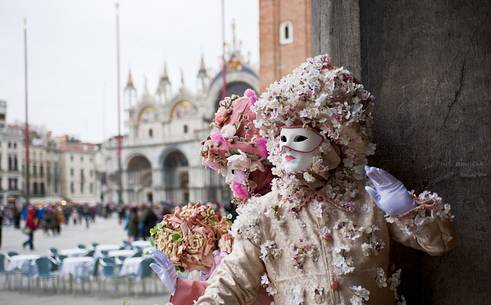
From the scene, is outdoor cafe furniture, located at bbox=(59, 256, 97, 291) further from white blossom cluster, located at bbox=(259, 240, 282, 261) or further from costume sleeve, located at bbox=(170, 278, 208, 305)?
white blossom cluster, located at bbox=(259, 240, 282, 261)

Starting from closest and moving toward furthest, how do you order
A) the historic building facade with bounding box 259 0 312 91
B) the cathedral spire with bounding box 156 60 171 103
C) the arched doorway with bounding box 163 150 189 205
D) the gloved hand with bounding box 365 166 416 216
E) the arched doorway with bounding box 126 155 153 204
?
1. the gloved hand with bounding box 365 166 416 216
2. the historic building facade with bounding box 259 0 312 91
3. the arched doorway with bounding box 163 150 189 205
4. the arched doorway with bounding box 126 155 153 204
5. the cathedral spire with bounding box 156 60 171 103

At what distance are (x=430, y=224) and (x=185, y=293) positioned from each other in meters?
1.07

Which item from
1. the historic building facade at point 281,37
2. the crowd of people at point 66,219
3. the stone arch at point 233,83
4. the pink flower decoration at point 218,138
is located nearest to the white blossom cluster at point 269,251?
the pink flower decoration at point 218,138

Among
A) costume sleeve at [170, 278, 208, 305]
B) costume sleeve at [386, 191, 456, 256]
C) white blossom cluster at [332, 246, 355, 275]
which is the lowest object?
costume sleeve at [170, 278, 208, 305]

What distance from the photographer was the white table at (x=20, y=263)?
11.2 meters

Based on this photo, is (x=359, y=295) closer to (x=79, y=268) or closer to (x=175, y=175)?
(x=79, y=268)

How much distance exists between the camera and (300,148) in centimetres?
215

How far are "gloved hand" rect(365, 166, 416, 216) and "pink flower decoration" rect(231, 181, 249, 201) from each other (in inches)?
36.7

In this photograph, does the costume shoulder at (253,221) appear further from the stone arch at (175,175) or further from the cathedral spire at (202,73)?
the cathedral spire at (202,73)

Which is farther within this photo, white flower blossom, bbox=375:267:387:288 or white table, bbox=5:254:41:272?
white table, bbox=5:254:41:272

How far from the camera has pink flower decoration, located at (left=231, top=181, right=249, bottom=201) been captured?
281cm

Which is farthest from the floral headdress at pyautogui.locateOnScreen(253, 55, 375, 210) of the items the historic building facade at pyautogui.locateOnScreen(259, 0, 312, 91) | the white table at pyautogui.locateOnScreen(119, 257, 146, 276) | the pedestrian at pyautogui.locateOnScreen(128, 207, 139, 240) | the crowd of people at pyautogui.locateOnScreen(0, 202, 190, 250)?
the historic building facade at pyautogui.locateOnScreen(259, 0, 312, 91)

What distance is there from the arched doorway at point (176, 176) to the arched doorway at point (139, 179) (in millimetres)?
2905

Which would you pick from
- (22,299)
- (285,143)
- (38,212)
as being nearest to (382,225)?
(285,143)
